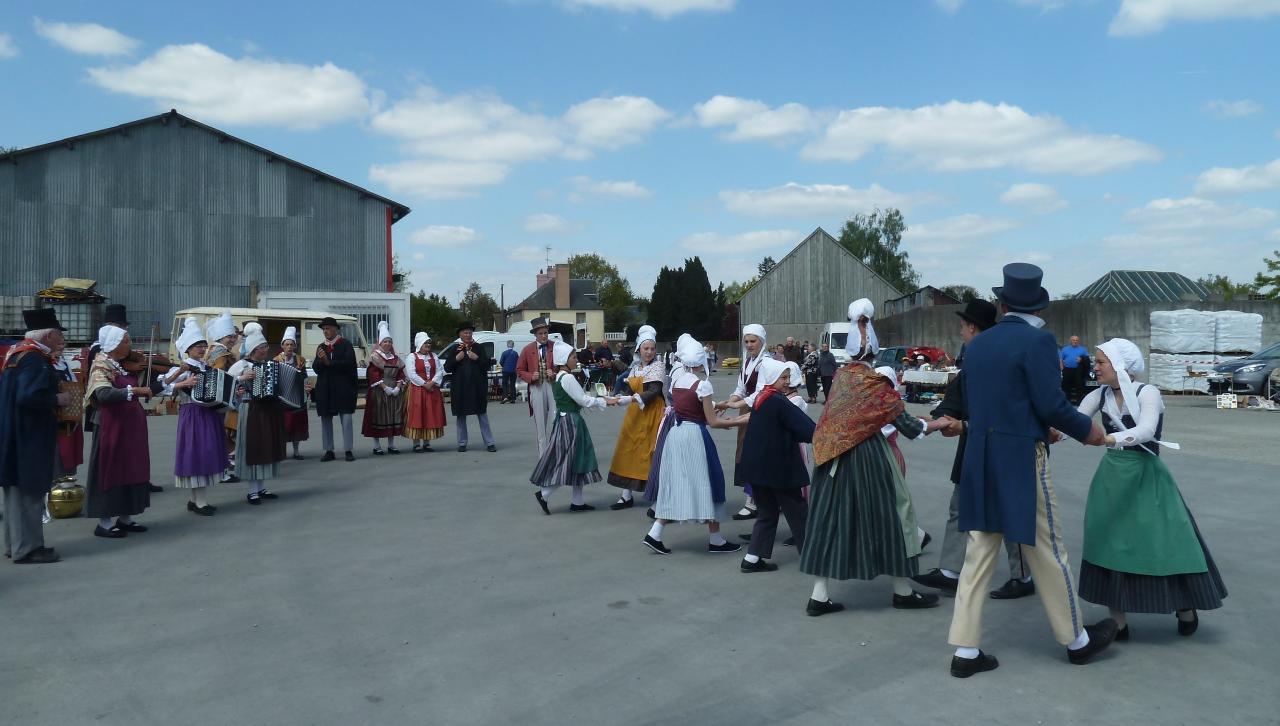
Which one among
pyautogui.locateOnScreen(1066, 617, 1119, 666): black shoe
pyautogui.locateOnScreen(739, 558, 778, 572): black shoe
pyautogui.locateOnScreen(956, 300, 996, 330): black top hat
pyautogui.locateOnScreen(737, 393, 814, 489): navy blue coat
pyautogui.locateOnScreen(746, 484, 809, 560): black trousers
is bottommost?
pyautogui.locateOnScreen(739, 558, 778, 572): black shoe

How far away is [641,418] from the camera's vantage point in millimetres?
9250

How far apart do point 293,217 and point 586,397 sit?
30790 millimetres

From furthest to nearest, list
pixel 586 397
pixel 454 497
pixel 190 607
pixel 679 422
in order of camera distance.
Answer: pixel 454 497 < pixel 586 397 < pixel 679 422 < pixel 190 607

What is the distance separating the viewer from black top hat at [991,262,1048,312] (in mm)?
4887

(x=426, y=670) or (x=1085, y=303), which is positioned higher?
(x=1085, y=303)

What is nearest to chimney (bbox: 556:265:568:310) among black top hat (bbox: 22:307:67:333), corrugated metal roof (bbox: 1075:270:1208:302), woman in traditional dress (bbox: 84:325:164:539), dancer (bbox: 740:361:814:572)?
corrugated metal roof (bbox: 1075:270:1208:302)

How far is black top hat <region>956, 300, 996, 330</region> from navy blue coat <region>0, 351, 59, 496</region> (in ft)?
22.3

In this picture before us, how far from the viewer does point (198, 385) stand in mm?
9297

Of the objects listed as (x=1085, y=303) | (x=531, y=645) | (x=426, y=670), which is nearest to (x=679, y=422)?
(x=531, y=645)

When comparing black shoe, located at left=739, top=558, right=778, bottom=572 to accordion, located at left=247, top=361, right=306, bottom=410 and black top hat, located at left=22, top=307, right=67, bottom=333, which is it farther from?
accordion, located at left=247, top=361, right=306, bottom=410

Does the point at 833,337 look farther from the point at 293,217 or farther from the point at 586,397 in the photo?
the point at 586,397

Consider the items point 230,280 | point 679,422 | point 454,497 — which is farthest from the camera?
point 230,280

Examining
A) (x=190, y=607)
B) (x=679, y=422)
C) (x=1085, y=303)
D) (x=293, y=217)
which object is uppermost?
(x=293, y=217)

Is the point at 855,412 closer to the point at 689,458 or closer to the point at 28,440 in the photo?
the point at 689,458
